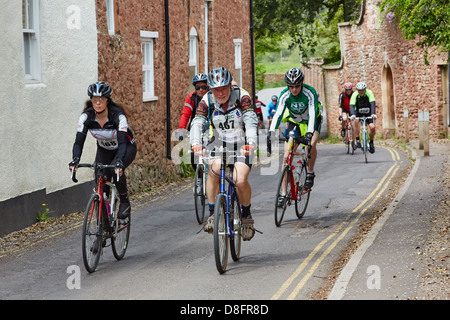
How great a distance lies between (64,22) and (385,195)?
258 inches

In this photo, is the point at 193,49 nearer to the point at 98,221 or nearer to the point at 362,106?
the point at 362,106

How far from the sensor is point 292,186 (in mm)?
11141

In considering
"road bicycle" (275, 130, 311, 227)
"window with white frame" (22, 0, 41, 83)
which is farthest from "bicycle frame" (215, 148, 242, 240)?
"window with white frame" (22, 0, 41, 83)

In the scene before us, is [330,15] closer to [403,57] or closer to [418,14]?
[403,57]

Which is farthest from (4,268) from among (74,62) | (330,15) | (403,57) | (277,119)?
(330,15)

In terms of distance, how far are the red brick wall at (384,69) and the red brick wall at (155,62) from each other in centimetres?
703

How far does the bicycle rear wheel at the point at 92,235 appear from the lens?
810cm

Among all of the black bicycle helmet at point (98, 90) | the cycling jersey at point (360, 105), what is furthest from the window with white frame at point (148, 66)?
the black bicycle helmet at point (98, 90)

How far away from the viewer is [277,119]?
Result: 1105cm

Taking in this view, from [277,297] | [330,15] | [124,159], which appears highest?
[330,15]

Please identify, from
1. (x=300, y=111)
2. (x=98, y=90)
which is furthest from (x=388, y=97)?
(x=98, y=90)

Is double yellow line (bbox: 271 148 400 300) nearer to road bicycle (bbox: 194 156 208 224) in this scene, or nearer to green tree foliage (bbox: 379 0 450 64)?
road bicycle (bbox: 194 156 208 224)

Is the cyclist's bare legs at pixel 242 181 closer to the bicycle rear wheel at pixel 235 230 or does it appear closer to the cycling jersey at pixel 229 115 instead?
the bicycle rear wheel at pixel 235 230

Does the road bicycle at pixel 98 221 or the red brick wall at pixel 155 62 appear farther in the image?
the red brick wall at pixel 155 62
